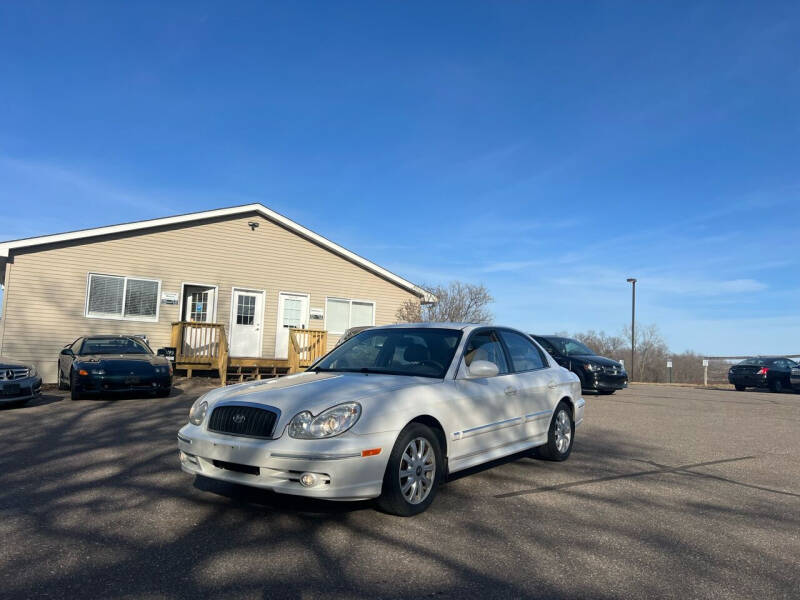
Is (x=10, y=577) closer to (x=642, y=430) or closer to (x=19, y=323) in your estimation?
(x=642, y=430)

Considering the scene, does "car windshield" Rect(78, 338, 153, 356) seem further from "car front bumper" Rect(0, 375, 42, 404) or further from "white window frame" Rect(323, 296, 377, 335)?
"white window frame" Rect(323, 296, 377, 335)

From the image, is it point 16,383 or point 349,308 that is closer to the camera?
point 16,383

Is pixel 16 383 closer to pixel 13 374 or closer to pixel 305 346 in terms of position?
pixel 13 374

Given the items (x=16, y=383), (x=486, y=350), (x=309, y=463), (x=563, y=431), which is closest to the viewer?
(x=309, y=463)

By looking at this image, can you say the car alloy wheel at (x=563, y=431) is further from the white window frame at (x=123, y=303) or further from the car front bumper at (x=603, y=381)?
the white window frame at (x=123, y=303)

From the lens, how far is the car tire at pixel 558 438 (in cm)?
675

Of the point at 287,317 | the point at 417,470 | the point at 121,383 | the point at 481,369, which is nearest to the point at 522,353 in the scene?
the point at 481,369

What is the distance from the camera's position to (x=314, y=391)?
471 cm

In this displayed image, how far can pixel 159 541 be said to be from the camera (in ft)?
13.3

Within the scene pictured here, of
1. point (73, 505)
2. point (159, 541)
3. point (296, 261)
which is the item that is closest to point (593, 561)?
point (159, 541)

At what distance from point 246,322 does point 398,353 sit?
13124mm

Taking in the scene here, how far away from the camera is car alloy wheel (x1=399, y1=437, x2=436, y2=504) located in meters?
4.63

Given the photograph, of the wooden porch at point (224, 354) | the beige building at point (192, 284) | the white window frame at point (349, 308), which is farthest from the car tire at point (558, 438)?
the white window frame at point (349, 308)

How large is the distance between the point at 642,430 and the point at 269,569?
24.5ft
